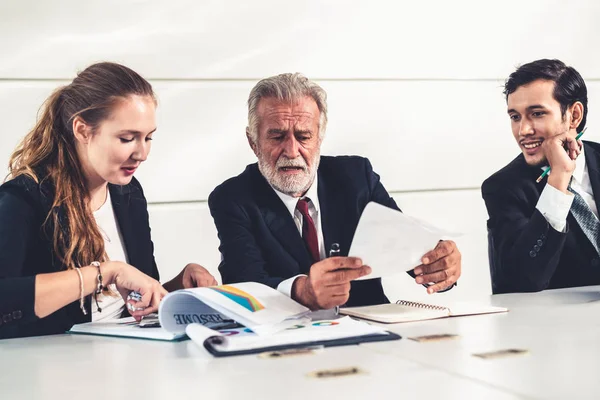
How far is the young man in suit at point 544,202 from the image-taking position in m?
2.36

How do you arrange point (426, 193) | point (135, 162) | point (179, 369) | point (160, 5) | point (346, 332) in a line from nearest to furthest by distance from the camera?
point (179, 369) < point (346, 332) < point (135, 162) < point (160, 5) < point (426, 193)

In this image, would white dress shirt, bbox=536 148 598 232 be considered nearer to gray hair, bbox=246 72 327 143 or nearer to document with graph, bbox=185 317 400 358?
gray hair, bbox=246 72 327 143

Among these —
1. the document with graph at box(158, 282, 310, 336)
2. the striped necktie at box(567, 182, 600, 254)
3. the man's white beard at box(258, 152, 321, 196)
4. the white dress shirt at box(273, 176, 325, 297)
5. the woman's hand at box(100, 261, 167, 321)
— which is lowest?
the document with graph at box(158, 282, 310, 336)

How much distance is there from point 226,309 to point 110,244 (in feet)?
2.67

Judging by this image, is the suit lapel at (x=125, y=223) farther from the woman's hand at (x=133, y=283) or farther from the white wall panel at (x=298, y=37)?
the white wall panel at (x=298, y=37)

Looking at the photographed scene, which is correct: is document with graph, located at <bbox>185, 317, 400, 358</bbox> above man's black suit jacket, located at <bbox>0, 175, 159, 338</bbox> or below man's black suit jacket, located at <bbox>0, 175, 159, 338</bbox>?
below

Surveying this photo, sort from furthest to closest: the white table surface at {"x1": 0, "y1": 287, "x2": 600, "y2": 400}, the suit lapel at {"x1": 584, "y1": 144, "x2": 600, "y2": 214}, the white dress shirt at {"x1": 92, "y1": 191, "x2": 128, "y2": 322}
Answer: the suit lapel at {"x1": 584, "y1": 144, "x2": 600, "y2": 214}, the white dress shirt at {"x1": 92, "y1": 191, "x2": 128, "y2": 322}, the white table surface at {"x1": 0, "y1": 287, "x2": 600, "y2": 400}

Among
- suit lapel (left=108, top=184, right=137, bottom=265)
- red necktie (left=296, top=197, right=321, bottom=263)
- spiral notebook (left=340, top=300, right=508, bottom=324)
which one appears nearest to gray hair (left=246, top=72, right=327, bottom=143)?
red necktie (left=296, top=197, right=321, bottom=263)

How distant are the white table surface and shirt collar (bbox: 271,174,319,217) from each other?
0.88 metres

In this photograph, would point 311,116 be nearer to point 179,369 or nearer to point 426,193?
point 426,193

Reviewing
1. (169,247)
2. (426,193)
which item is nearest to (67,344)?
(169,247)

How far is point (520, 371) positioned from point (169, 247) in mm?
2052

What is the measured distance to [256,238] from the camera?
2363 millimetres

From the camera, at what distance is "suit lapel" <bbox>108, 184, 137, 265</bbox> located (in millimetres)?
2195
